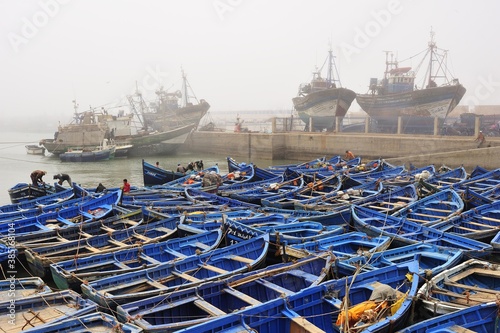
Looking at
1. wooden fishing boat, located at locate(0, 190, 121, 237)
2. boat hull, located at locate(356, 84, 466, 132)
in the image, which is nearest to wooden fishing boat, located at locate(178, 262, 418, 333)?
wooden fishing boat, located at locate(0, 190, 121, 237)

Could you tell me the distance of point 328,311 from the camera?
27.5 ft

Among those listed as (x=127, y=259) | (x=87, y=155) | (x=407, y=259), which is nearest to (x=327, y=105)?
(x=87, y=155)

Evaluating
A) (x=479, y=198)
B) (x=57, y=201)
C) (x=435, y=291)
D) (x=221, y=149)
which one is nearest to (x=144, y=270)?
(x=435, y=291)

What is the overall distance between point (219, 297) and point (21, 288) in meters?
4.24

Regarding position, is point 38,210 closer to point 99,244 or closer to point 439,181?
point 99,244

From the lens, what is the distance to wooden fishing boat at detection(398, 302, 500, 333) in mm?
7145

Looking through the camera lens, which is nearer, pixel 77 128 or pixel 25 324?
pixel 25 324

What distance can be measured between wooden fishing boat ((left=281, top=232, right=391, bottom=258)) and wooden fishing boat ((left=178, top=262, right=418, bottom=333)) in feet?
6.97

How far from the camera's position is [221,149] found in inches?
1997

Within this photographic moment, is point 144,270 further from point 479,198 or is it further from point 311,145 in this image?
point 311,145

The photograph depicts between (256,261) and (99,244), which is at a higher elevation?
(256,261)

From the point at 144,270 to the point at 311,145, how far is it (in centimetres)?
3238

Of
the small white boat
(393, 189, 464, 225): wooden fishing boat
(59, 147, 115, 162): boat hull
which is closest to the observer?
(393, 189, 464, 225): wooden fishing boat

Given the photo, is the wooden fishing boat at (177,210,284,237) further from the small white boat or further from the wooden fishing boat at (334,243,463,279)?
the small white boat
